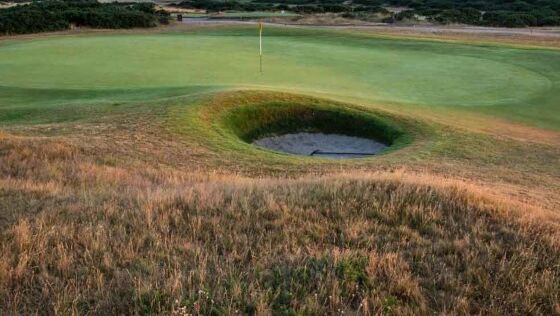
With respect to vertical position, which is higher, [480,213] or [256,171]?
[480,213]

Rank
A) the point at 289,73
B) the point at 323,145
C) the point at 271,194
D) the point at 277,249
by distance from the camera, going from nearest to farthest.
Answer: the point at 277,249 → the point at 271,194 → the point at 323,145 → the point at 289,73

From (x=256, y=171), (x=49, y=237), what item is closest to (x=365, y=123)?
(x=256, y=171)

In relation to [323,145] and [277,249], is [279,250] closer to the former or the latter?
[277,249]

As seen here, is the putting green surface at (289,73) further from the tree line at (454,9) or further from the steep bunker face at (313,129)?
the tree line at (454,9)

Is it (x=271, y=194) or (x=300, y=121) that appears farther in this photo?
(x=300, y=121)

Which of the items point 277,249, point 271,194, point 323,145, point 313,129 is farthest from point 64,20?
point 277,249

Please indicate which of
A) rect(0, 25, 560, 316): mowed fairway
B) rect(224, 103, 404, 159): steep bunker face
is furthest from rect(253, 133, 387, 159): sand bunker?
rect(0, 25, 560, 316): mowed fairway

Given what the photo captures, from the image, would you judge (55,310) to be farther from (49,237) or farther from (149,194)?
(149,194)
